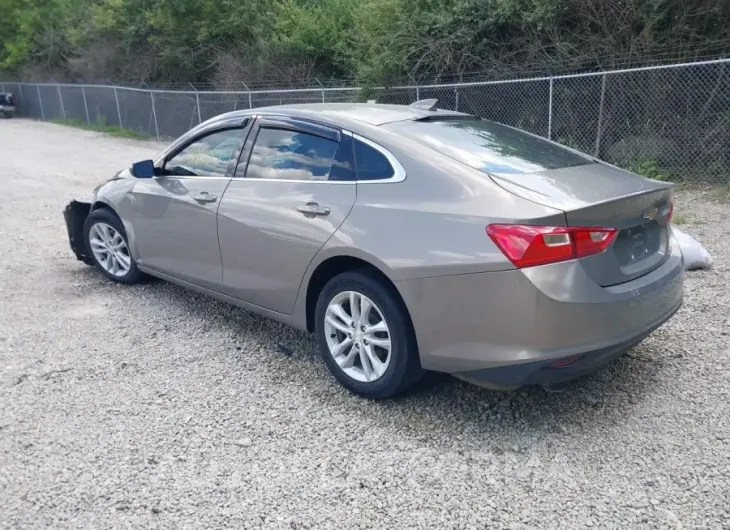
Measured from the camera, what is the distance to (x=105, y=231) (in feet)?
19.0

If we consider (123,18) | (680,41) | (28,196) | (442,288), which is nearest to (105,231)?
(442,288)

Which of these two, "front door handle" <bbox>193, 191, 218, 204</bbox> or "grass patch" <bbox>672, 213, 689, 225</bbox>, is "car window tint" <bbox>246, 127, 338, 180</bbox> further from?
"grass patch" <bbox>672, 213, 689, 225</bbox>

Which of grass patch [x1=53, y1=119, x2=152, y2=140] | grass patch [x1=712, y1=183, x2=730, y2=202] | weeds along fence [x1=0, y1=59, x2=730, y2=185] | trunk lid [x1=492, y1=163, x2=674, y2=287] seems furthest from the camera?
grass patch [x1=53, y1=119, x2=152, y2=140]

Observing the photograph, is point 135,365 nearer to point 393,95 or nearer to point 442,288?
point 442,288

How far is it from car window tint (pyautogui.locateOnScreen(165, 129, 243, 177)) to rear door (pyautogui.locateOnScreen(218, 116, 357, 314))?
0.19 m

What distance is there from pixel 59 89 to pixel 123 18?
6115mm

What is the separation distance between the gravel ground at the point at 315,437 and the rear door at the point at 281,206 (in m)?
0.55

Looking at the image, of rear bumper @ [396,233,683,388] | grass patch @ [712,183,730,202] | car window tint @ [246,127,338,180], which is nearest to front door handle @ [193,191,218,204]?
car window tint @ [246,127,338,180]

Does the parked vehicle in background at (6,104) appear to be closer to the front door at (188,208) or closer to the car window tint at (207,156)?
the front door at (188,208)

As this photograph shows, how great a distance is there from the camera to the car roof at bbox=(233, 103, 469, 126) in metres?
4.05

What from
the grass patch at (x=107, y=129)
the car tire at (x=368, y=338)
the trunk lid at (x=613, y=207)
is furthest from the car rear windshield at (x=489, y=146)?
the grass patch at (x=107, y=129)

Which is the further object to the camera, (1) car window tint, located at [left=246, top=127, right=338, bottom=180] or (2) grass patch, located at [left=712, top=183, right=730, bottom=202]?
(2) grass patch, located at [left=712, top=183, right=730, bottom=202]

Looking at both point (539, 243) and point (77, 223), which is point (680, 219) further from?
point (77, 223)

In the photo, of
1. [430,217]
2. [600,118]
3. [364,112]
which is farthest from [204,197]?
[600,118]
